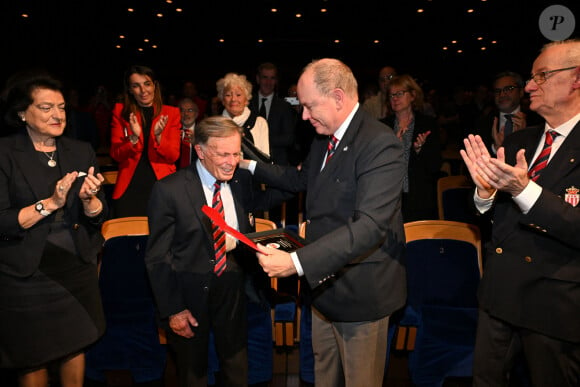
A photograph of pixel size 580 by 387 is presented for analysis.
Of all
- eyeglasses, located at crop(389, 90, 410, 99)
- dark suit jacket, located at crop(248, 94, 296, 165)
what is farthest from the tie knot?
dark suit jacket, located at crop(248, 94, 296, 165)

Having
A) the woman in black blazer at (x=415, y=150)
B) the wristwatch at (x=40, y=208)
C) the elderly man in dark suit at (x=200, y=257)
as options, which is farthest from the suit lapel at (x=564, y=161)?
the wristwatch at (x=40, y=208)

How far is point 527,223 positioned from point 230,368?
158 centimetres

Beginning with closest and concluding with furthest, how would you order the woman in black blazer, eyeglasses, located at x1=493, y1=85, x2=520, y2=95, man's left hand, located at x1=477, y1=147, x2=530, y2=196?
man's left hand, located at x1=477, y1=147, x2=530, y2=196 < the woman in black blazer < eyeglasses, located at x1=493, y1=85, x2=520, y2=95

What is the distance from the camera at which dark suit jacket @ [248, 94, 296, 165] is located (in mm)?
4133

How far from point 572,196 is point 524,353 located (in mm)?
757

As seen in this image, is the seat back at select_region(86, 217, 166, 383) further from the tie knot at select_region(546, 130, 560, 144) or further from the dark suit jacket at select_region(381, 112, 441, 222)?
the tie knot at select_region(546, 130, 560, 144)

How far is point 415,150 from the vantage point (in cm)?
343

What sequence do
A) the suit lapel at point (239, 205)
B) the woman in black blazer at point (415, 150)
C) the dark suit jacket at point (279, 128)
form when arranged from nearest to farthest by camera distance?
the suit lapel at point (239, 205) → the woman in black blazer at point (415, 150) → the dark suit jacket at point (279, 128)

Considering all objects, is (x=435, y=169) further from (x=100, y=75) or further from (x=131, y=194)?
(x=100, y=75)

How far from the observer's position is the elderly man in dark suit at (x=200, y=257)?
2002mm

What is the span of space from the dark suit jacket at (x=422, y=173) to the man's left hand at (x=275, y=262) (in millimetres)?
2138

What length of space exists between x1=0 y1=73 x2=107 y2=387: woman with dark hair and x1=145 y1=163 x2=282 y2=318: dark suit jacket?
32 centimetres

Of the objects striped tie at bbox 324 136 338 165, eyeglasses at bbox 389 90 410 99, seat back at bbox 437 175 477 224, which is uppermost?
eyeglasses at bbox 389 90 410 99

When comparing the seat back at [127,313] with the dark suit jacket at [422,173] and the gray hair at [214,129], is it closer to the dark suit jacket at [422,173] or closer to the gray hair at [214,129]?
the gray hair at [214,129]
